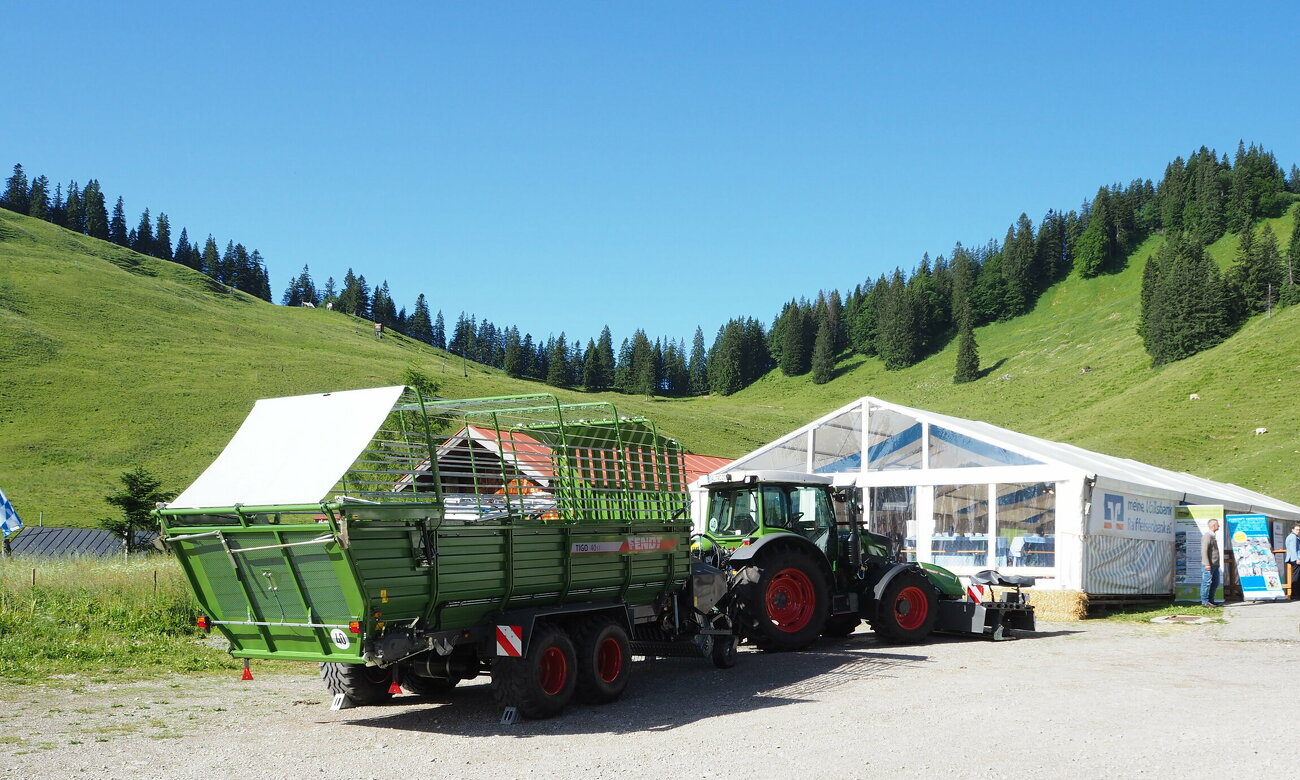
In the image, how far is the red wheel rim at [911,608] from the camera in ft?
48.8

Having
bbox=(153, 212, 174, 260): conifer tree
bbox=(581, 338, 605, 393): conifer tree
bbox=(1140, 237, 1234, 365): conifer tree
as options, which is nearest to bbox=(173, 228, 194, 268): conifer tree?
bbox=(153, 212, 174, 260): conifer tree

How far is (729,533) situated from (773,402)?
11447 centimetres

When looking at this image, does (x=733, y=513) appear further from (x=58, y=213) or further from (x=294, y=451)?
(x=58, y=213)

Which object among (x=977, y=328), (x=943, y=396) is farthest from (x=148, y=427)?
(x=977, y=328)

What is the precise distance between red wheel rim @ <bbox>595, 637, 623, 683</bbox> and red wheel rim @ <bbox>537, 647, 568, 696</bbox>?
58 centimetres

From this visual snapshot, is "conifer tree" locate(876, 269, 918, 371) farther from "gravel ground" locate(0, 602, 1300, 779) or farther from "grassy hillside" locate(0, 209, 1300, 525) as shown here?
"gravel ground" locate(0, 602, 1300, 779)

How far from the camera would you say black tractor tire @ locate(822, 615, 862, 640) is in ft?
49.4

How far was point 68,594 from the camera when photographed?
48.9ft

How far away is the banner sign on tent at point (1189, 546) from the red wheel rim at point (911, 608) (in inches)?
379

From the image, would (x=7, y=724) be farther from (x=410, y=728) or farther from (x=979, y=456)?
(x=979, y=456)

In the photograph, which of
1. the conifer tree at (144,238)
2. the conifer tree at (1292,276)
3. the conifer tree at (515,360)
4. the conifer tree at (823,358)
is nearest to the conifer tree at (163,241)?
the conifer tree at (144,238)

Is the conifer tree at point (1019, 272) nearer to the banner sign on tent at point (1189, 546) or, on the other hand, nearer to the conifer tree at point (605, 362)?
the conifer tree at point (605, 362)

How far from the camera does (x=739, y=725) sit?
28.4ft

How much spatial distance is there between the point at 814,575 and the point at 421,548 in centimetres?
731
